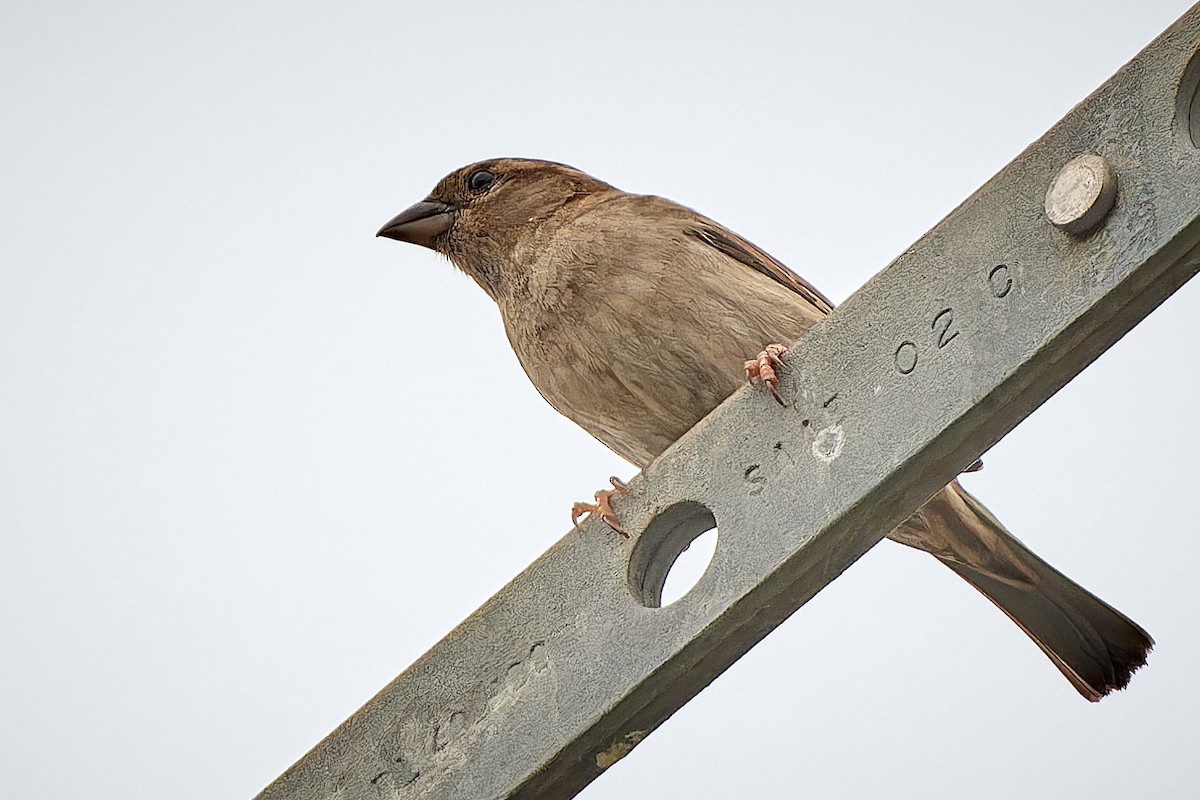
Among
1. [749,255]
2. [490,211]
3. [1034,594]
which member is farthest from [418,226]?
[1034,594]

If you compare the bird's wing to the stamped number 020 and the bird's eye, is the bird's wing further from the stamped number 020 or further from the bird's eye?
the stamped number 020

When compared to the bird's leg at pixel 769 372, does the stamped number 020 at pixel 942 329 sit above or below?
below

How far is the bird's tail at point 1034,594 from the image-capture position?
2980mm

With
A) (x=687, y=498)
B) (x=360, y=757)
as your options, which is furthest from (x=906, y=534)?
(x=360, y=757)

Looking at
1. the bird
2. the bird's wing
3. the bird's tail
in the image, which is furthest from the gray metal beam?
the bird's wing

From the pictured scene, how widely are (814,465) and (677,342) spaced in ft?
3.90

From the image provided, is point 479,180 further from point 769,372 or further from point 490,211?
point 769,372

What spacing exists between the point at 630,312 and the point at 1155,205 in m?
1.58

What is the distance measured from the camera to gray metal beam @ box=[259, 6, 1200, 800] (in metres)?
1.90

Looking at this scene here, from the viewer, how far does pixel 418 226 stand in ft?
12.9

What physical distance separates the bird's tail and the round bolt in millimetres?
1271

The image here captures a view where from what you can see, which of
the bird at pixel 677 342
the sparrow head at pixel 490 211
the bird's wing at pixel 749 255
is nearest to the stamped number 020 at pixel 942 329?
the bird at pixel 677 342

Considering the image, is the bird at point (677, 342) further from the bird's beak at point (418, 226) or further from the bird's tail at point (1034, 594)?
the bird's beak at point (418, 226)

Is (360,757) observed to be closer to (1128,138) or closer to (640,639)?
(640,639)
